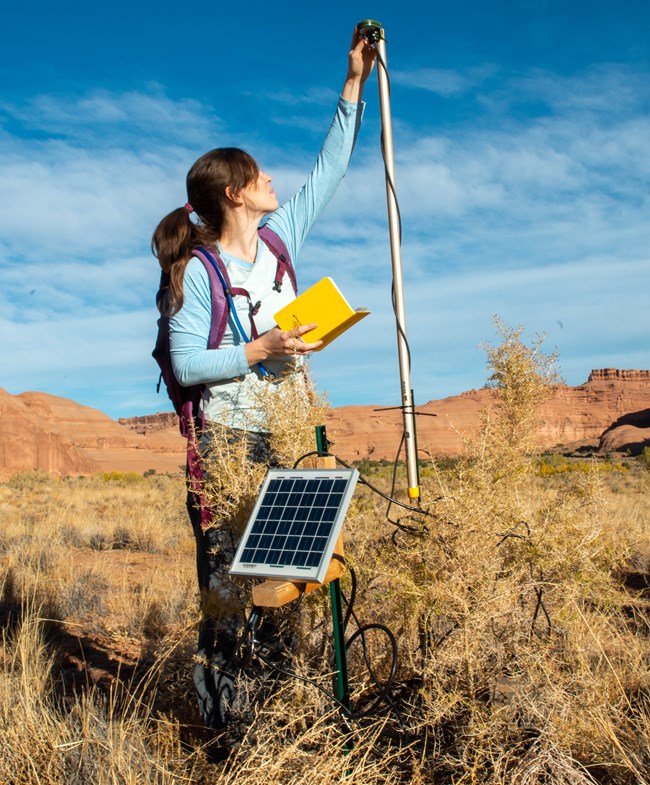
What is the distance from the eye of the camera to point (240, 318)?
296cm

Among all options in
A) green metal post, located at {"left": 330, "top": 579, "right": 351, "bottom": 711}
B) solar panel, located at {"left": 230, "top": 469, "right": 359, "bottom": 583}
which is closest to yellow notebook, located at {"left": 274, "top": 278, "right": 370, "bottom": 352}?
solar panel, located at {"left": 230, "top": 469, "right": 359, "bottom": 583}

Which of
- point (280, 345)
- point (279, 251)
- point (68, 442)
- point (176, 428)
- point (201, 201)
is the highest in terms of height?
point (176, 428)

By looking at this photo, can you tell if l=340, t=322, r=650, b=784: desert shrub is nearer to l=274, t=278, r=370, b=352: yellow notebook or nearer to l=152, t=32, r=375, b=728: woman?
l=152, t=32, r=375, b=728: woman

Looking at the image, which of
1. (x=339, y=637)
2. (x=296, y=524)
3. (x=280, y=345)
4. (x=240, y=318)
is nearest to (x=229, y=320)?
(x=240, y=318)

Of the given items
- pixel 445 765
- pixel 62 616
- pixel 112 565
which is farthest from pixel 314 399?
pixel 112 565

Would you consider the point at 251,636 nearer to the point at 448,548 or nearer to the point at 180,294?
the point at 448,548

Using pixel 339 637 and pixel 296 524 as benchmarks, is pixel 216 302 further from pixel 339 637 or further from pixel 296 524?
pixel 339 637

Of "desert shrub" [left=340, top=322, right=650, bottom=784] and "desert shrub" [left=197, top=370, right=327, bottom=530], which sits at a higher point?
"desert shrub" [left=197, top=370, right=327, bottom=530]

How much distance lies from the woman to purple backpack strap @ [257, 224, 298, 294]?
22 millimetres

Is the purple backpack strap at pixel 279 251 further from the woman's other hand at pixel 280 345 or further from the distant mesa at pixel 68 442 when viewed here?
the distant mesa at pixel 68 442

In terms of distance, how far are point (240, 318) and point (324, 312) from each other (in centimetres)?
51

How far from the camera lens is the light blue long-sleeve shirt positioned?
276cm

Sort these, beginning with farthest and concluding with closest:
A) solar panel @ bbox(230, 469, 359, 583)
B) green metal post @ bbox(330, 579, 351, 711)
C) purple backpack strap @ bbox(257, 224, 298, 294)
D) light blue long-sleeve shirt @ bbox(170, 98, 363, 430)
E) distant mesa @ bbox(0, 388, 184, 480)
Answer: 1. distant mesa @ bbox(0, 388, 184, 480)
2. purple backpack strap @ bbox(257, 224, 298, 294)
3. light blue long-sleeve shirt @ bbox(170, 98, 363, 430)
4. green metal post @ bbox(330, 579, 351, 711)
5. solar panel @ bbox(230, 469, 359, 583)

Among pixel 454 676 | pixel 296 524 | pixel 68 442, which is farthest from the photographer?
pixel 68 442
